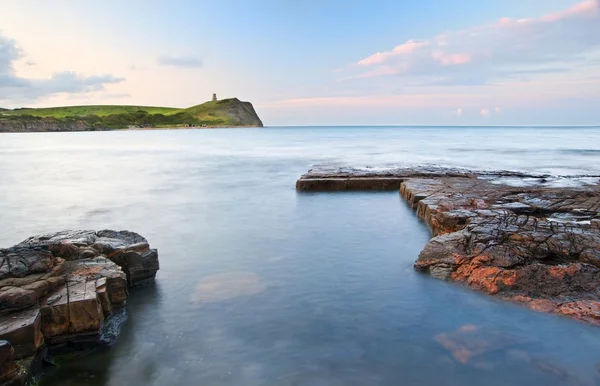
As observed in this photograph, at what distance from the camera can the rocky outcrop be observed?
4625mm

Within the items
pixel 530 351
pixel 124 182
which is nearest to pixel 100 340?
pixel 530 351

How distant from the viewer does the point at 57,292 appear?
5.21 metres

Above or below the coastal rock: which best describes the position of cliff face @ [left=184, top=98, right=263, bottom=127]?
above

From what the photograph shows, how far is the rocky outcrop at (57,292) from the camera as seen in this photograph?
4625 millimetres

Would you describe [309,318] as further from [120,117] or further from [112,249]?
[120,117]

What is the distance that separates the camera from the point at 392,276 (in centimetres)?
743

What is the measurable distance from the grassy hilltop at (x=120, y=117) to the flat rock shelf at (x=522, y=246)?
4948 inches

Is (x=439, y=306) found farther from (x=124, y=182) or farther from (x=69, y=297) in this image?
(x=124, y=182)

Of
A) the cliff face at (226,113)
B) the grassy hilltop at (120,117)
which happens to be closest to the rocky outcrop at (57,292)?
the grassy hilltop at (120,117)

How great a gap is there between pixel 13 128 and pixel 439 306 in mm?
128354

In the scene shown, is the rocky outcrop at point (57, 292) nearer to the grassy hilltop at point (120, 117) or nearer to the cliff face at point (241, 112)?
the grassy hilltop at point (120, 117)

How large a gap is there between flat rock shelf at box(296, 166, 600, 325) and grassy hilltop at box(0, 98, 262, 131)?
4948 inches

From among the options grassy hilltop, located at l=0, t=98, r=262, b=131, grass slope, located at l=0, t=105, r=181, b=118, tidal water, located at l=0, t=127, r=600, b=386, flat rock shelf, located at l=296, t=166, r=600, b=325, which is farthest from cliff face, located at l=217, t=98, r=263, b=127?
flat rock shelf, located at l=296, t=166, r=600, b=325

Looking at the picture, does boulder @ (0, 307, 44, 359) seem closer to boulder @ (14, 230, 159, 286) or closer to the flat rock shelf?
boulder @ (14, 230, 159, 286)
